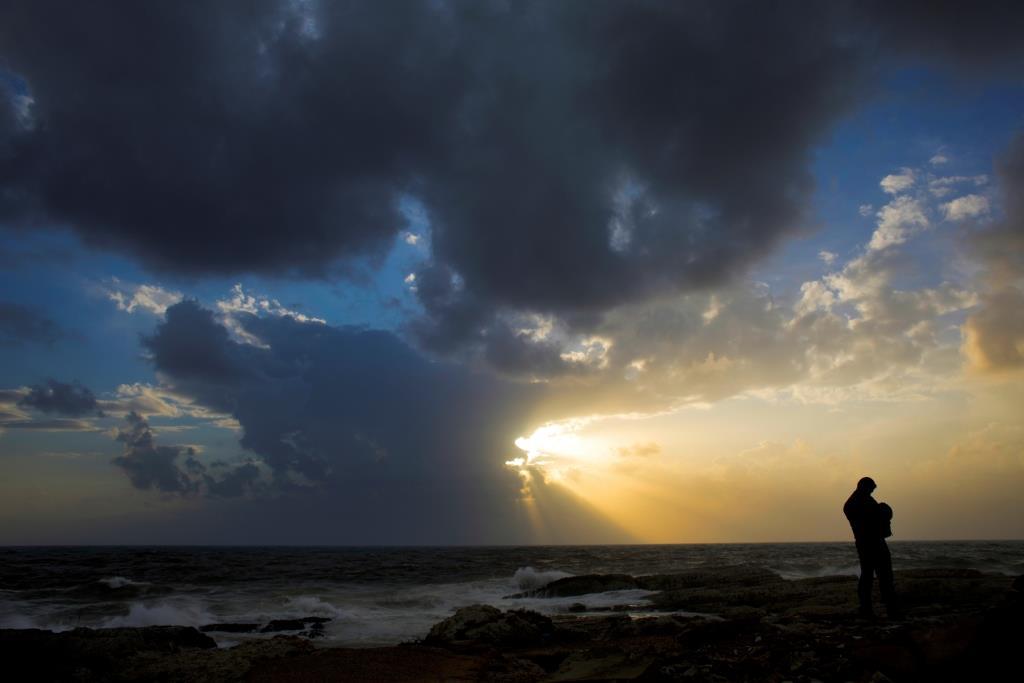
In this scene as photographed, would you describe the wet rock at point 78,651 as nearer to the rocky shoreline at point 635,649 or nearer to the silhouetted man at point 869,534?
the rocky shoreline at point 635,649

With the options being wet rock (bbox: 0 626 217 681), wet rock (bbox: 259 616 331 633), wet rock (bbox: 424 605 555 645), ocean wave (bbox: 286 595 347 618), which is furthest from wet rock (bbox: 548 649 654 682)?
ocean wave (bbox: 286 595 347 618)

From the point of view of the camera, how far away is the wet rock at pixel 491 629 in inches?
499

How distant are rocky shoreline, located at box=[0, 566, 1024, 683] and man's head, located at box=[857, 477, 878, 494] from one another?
2121 millimetres

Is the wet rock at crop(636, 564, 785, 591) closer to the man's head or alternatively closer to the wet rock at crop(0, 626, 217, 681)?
the man's head

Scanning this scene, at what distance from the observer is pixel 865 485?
1124 centimetres

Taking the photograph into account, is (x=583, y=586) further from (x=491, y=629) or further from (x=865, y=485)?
(x=865, y=485)

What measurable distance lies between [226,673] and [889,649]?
9645mm

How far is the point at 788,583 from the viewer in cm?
2133

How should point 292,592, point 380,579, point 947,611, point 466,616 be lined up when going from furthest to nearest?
point 380,579 → point 292,592 → point 466,616 → point 947,611

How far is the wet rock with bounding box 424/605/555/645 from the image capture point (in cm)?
1266

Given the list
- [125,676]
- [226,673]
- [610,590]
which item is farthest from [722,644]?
[610,590]

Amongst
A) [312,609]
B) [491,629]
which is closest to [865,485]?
[491,629]

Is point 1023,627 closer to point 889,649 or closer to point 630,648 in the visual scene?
point 889,649

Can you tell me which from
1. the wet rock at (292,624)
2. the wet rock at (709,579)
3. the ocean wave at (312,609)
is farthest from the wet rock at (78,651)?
the wet rock at (709,579)
